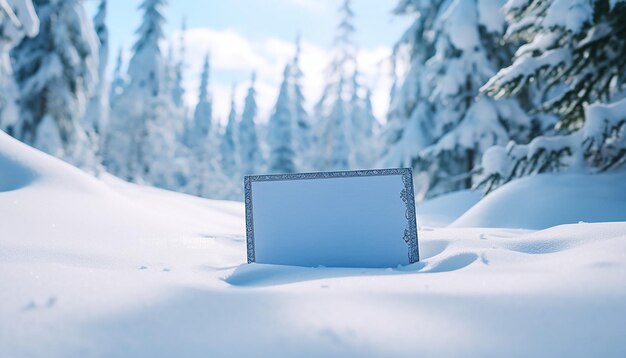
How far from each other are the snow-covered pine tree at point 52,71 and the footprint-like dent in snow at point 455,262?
14.6m

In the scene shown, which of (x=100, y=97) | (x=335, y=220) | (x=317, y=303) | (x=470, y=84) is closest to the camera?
(x=317, y=303)

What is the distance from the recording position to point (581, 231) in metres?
2.10

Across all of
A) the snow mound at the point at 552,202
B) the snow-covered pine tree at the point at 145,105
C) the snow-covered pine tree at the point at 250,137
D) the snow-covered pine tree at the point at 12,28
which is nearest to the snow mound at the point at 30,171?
the snow mound at the point at 552,202

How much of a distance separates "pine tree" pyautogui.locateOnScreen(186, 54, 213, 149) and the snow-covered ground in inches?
1396

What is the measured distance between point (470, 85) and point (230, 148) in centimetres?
3587

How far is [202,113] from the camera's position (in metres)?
40.2

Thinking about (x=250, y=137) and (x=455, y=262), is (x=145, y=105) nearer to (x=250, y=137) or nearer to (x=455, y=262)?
(x=250, y=137)

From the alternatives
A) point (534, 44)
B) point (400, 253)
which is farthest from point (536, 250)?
point (534, 44)

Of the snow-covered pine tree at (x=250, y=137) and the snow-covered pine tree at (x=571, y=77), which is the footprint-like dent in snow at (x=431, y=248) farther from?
the snow-covered pine tree at (x=250, y=137)


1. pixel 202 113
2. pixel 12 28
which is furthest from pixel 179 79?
pixel 12 28

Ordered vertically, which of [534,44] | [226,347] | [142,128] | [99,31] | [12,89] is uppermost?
[99,31]

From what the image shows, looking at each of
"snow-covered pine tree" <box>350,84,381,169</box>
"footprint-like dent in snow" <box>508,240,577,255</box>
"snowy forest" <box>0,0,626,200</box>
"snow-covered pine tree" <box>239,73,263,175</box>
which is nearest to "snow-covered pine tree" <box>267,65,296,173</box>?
"snowy forest" <box>0,0,626,200</box>

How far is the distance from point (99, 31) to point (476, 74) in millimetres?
18172

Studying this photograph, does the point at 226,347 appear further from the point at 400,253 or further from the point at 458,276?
the point at 400,253
